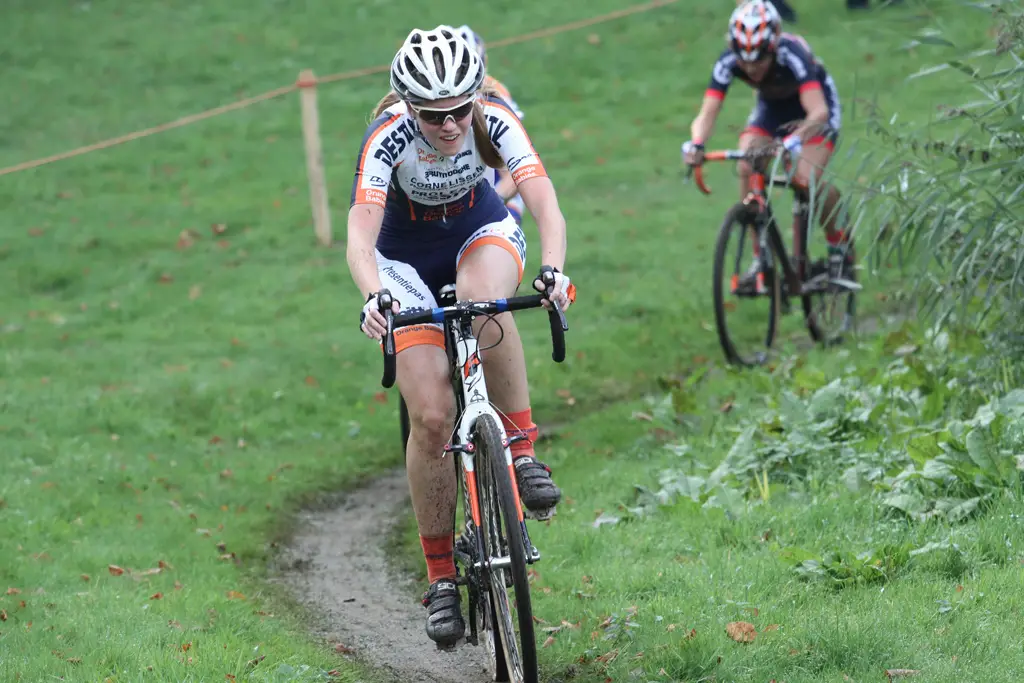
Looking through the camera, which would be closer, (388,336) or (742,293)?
(388,336)

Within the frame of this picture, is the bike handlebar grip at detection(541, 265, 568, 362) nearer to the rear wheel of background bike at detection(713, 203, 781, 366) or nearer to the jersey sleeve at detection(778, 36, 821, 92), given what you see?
the rear wheel of background bike at detection(713, 203, 781, 366)

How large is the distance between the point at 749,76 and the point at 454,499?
18.9ft

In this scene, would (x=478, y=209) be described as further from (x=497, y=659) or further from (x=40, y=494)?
(x=40, y=494)

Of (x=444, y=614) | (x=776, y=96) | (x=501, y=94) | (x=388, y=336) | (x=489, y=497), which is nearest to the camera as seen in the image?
(x=388, y=336)

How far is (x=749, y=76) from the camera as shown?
10000 millimetres

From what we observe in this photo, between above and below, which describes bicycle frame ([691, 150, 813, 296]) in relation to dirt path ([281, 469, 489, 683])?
above

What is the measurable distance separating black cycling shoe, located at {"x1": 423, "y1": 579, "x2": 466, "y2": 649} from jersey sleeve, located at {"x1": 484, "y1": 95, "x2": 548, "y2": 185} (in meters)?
1.72

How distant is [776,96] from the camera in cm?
1019

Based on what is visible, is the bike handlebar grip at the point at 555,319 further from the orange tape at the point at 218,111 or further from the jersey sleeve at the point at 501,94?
the orange tape at the point at 218,111

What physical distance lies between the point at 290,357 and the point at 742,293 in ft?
12.4

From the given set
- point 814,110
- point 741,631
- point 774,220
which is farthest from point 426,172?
point 814,110

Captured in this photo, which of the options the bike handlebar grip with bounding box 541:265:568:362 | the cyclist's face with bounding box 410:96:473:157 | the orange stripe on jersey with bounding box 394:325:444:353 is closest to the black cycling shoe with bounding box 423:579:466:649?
the orange stripe on jersey with bounding box 394:325:444:353

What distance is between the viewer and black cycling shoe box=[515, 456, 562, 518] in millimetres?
4914

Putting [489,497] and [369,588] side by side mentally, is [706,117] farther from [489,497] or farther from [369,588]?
[489,497]
